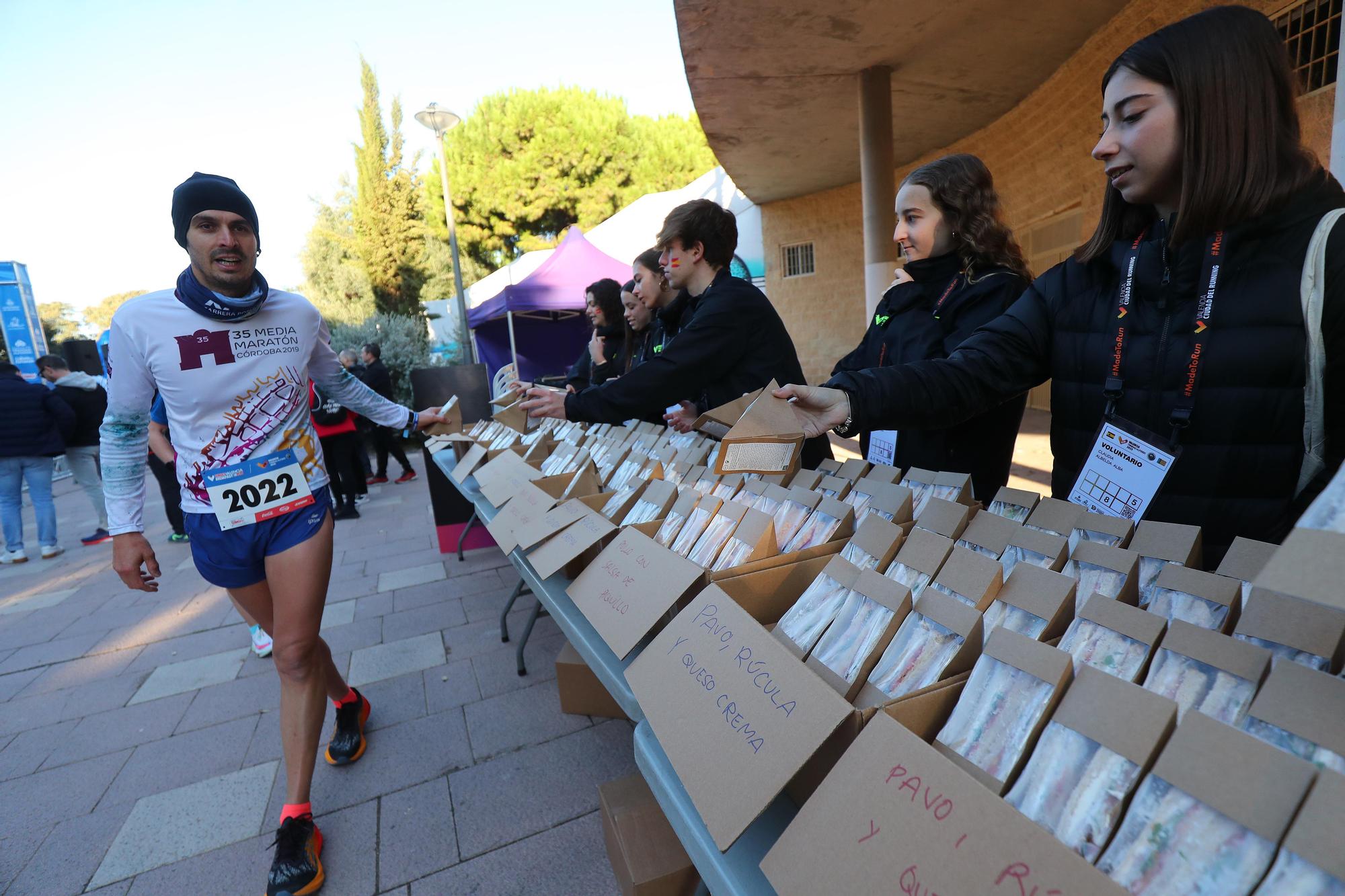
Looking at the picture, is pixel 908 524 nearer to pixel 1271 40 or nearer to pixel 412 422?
pixel 1271 40

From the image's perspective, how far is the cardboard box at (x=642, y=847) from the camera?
4.55 feet

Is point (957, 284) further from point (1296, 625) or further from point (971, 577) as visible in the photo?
point (1296, 625)

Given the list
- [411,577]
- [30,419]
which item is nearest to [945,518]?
[411,577]

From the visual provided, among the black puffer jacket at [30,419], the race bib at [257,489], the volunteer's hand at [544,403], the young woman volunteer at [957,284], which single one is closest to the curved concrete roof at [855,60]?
the young woman volunteer at [957,284]

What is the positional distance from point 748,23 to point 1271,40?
5031 mm

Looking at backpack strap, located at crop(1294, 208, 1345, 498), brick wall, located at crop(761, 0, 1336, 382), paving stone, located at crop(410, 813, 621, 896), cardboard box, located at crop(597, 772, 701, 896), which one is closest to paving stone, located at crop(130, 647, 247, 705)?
paving stone, located at crop(410, 813, 621, 896)

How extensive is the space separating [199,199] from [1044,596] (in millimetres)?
2250

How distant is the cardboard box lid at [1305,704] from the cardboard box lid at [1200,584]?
170 millimetres

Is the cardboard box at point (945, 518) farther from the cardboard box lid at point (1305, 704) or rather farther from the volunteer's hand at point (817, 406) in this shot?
the cardboard box lid at point (1305, 704)

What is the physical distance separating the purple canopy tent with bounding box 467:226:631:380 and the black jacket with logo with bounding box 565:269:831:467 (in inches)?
250

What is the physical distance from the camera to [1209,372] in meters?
1.13

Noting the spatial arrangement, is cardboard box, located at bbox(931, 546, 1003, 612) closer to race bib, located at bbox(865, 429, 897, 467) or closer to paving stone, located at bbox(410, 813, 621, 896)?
race bib, located at bbox(865, 429, 897, 467)

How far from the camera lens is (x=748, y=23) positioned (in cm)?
521

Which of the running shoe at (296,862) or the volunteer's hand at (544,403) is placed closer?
the running shoe at (296,862)
